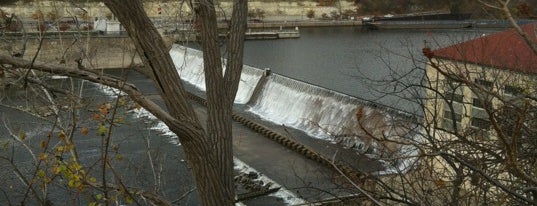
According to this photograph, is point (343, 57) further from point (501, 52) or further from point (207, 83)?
point (207, 83)

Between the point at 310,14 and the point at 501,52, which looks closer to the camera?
the point at 501,52

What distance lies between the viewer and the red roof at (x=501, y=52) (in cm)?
834

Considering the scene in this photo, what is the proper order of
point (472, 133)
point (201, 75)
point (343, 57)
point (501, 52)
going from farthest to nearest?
1. point (343, 57)
2. point (201, 75)
3. point (501, 52)
4. point (472, 133)

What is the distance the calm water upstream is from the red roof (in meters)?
4.44

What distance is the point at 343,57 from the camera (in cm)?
2869

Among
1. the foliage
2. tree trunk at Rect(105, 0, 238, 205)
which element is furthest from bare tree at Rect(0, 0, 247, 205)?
the foliage

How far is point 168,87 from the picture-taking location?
8.84 ft

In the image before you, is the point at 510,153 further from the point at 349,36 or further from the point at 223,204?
the point at 349,36

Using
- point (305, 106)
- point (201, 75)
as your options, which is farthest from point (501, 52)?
point (201, 75)

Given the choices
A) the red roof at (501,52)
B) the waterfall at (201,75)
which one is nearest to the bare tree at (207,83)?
the red roof at (501,52)

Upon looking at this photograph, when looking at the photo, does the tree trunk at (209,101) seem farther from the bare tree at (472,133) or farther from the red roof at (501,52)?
the red roof at (501,52)

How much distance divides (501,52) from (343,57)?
1900cm

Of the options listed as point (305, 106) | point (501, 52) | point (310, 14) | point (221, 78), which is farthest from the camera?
point (310, 14)

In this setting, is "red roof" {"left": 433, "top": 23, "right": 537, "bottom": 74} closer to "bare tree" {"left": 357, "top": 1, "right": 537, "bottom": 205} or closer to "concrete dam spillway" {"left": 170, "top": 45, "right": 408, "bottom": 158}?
"bare tree" {"left": 357, "top": 1, "right": 537, "bottom": 205}
